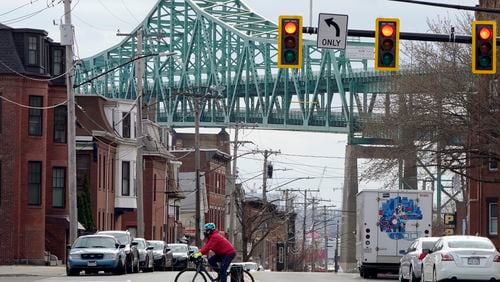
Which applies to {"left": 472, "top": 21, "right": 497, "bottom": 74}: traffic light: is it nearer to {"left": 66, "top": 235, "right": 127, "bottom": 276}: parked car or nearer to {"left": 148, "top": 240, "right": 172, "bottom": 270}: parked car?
{"left": 66, "top": 235, "right": 127, "bottom": 276}: parked car

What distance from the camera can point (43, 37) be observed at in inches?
2296

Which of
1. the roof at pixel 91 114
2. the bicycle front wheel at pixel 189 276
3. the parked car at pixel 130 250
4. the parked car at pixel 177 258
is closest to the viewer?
the bicycle front wheel at pixel 189 276

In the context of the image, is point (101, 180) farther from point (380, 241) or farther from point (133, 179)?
point (380, 241)

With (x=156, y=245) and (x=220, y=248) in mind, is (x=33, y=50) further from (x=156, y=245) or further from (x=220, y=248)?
(x=220, y=248)

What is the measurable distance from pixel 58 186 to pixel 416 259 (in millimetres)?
30463

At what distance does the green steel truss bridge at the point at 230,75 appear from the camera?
129500 mm

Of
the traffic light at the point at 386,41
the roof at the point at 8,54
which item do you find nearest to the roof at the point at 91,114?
the roof at the point at 8,54

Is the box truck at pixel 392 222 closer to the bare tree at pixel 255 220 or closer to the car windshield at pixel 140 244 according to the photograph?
the car windshield at pixel 140 244

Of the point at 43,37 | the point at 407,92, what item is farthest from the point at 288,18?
the point at 43,37

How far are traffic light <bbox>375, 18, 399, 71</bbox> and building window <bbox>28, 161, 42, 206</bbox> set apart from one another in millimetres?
31512

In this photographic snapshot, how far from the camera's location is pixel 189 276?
28828 millimetres

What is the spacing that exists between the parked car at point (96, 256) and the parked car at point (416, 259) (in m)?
8.81

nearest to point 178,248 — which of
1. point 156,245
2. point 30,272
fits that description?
point 156,245

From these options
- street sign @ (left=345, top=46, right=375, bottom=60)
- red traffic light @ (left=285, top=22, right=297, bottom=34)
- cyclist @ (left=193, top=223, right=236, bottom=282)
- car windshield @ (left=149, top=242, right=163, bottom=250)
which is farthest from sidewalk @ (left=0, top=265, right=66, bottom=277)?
street sign @ (left=345, top=46, right=375, bottom=60)
